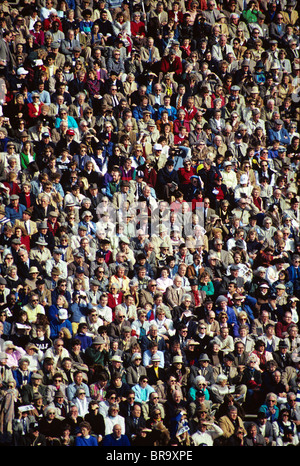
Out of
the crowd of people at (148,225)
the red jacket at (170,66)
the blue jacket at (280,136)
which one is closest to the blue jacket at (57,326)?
the crowd of people at (148,225)

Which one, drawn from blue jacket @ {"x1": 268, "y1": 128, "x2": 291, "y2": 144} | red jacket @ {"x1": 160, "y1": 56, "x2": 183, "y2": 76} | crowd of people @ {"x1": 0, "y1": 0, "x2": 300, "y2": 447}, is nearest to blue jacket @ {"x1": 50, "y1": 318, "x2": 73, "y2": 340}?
crowd of people @ {"x1": 0, "y1": 0, "x2": 300, "y2": 447}

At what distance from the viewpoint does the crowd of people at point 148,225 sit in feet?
49.8

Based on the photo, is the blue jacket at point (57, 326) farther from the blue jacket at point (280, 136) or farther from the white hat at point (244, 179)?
the blue jacket at point (280, 136)

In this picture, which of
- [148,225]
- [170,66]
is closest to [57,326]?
[148,225]

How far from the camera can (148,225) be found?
59.9ft

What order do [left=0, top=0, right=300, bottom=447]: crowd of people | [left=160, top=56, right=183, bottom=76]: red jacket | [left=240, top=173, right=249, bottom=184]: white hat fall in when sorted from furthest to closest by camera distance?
[left=160, top=56, right=183, bottom=76]: red jacket < [left=240, top=173, right=249, bottom=184]: white hat < [left=0, top=0, right=300, bottom=447]: crowd of people

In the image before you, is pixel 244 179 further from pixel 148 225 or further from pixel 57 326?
pixel 57 326

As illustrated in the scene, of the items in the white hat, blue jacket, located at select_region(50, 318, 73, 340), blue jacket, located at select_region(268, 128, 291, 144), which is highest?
blue jacket, located at select_region(268, 128, 291, 144)

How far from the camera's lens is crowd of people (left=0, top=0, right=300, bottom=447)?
49.8ft

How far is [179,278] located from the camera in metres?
17.3

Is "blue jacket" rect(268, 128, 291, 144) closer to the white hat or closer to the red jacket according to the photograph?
the white hat

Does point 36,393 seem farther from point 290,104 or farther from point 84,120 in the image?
point 290,104

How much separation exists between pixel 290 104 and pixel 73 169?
678cm
